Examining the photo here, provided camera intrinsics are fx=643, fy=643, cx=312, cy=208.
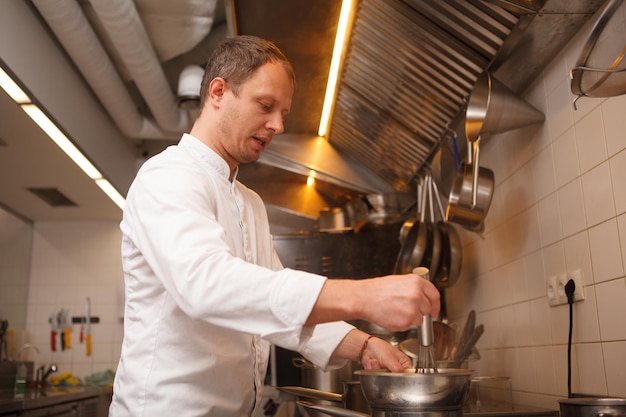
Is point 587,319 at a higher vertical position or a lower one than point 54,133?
lower

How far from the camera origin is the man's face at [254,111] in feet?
3.92

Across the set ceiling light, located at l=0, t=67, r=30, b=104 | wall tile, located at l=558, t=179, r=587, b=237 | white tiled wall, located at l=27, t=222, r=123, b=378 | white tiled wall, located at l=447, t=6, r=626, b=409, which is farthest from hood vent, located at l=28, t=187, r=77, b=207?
wall tile, located at l=558, t=179, r=587, b=237

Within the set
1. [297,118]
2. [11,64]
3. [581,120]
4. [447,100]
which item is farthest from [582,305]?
[11,64]

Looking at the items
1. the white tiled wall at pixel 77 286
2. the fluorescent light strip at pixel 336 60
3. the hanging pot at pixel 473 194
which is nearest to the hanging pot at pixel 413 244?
the hanging pot at pixel 473 194

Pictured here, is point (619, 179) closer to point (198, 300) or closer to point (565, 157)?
point (565, 157)

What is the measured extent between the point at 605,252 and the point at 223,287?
3.74 ft

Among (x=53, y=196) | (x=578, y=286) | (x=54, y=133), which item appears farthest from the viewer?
(x=53, y=196)

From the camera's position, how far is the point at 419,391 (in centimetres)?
97

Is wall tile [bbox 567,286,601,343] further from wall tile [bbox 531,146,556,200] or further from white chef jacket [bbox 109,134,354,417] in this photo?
white chef jacket [bbox 109,134,354,417]

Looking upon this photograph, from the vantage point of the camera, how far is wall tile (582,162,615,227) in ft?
5.24

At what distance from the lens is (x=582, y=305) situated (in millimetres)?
1747

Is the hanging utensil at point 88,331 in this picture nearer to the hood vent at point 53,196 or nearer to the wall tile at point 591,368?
the hood vent at point 53,196

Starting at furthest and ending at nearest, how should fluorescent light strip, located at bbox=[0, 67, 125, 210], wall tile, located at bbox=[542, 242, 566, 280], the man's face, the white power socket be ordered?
1. fluorescent light strip, located at bbox=[0, 67, 125, 210]
2. wall tile, located at bbox=[542, 242, 566, 280]
3. the white power socket
4. the man's face

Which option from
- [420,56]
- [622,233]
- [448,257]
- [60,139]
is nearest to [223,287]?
[622,233]
